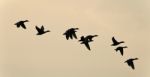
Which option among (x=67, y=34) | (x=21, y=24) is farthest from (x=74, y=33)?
(x=21, y=24)

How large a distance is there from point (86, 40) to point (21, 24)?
11143 millimetres

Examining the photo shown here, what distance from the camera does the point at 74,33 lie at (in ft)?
418

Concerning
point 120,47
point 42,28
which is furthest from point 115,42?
point 42,28

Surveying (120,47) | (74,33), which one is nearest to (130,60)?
(120,47)

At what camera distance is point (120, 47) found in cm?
13462

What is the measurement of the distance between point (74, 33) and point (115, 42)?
329 inches

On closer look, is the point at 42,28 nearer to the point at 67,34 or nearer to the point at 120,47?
the point at 67,34

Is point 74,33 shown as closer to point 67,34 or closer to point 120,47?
point 67,34

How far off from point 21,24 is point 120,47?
17.8 meters

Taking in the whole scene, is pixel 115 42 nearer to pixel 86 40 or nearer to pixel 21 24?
pixel 86 40

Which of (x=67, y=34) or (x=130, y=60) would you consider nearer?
(x=67, y=34)

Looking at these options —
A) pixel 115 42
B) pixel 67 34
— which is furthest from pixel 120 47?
pixel 67 34

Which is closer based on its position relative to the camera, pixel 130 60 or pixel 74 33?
pixel 74 33

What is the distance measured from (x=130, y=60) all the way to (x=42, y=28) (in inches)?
717
